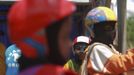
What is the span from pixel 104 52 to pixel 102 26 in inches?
10.3

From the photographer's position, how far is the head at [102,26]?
3.78 meters

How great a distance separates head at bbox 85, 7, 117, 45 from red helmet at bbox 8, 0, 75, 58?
69.1 inches

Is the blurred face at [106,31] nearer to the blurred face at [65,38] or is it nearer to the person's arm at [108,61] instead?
the person's arm at [108,61]

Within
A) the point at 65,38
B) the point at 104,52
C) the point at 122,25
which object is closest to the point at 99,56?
the point at 104,52

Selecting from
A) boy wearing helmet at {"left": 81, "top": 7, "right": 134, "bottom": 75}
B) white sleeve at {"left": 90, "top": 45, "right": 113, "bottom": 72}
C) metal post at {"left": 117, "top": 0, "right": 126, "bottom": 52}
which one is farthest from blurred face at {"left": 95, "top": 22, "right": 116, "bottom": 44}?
metal post at {"left": 117, "top": 0, "right": 126, "bottom": 52}

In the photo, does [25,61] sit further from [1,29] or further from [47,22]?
[1,29]

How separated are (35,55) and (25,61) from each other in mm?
66

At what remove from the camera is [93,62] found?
367cm

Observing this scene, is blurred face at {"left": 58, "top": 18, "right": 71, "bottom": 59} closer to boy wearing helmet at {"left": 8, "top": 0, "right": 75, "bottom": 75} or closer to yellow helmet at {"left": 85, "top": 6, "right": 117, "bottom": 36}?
boy wearing helmet at {"left": 8, "top": 0, "right": 75, "bottom": 75}

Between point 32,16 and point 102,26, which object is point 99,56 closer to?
point 102,26

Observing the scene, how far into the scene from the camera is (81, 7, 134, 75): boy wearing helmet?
140 inches

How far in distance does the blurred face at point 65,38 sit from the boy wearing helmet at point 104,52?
150cm

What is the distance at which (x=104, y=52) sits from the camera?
3654mm

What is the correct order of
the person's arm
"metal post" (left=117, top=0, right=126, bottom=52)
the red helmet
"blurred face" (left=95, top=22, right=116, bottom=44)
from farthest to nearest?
"metal post" (left=117, top=0, right=126, bottom=52)
"blurred face" (left=95, top=22, right=116, bottom=44)
the person's arm
the red helmet
